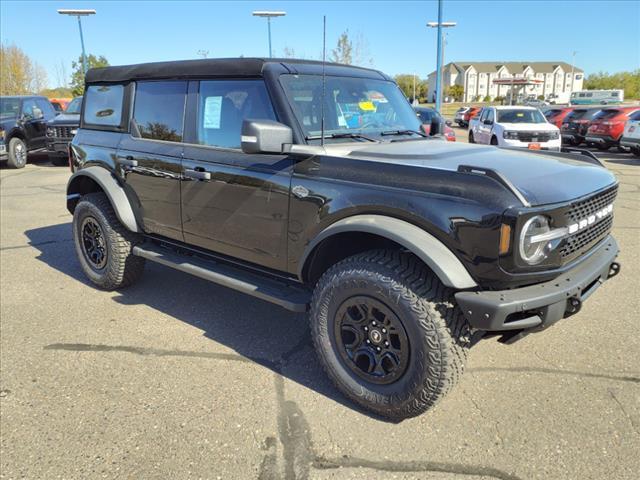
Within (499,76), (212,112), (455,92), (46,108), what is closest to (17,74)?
(46,108)

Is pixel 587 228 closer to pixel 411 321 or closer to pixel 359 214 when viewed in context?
pixel 411 321

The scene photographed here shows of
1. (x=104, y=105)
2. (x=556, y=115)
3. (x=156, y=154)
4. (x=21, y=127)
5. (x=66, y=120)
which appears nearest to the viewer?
(x=156, y=154)

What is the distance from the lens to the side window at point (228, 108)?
3342 mm

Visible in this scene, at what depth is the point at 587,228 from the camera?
9.23 feet

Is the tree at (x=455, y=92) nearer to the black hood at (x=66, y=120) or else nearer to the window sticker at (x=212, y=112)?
the black hood at (x=66, y=120)

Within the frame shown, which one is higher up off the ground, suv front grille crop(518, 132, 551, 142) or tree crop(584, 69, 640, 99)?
tree crop(584, 69, 640, 99)

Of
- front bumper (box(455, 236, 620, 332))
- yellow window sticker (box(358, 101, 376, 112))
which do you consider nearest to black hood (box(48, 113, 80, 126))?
yellow window sticker (box(358, 101, 376, 112))

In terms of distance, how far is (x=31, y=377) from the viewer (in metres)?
3.32

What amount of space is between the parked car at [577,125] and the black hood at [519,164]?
18.3 meters

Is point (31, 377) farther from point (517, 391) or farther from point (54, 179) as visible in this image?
point (54, 179)

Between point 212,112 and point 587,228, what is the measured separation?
254 centimetres

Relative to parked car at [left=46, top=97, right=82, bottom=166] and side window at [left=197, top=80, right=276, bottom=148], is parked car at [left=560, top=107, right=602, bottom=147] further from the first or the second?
side window at [left=197, top=80, right=276, bottom=148]

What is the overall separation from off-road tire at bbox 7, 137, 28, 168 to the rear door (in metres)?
12.0

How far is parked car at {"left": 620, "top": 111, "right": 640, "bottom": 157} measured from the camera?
14719mm
